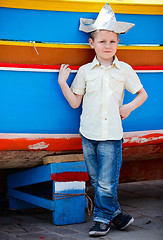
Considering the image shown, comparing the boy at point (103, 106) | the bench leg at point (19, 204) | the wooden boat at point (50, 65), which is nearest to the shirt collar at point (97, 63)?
the boy at point (103, 106)

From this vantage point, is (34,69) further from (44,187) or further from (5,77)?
(44,187)

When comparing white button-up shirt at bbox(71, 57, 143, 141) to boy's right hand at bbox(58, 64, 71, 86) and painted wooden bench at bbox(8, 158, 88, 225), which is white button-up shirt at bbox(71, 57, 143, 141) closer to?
boy's right hand at bbox(58, 64, 71, 86)

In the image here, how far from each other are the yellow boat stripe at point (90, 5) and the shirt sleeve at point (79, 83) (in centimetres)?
35

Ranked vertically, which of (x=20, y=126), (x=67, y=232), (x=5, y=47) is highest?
(x=5, y=47)

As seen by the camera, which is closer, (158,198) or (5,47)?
(5,47)

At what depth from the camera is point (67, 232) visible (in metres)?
2.64

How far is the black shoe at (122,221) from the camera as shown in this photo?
264cm

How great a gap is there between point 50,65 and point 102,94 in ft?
1.14

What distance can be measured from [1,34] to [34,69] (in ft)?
0.86

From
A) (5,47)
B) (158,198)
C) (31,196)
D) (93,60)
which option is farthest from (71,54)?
A: (158,198)

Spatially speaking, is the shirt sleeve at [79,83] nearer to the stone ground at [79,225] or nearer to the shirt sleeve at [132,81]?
the shirt sleeve at [132,81]

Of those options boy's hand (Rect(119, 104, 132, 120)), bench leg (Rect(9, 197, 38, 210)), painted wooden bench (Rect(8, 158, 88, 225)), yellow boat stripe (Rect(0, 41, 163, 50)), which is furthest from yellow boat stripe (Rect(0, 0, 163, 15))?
bench leg (Rect(9, 197, 38, 210))

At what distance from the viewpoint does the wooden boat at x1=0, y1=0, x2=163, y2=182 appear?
8.49 feet

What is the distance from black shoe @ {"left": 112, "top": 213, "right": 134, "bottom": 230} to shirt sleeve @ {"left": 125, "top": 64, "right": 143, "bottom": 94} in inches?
28.1
